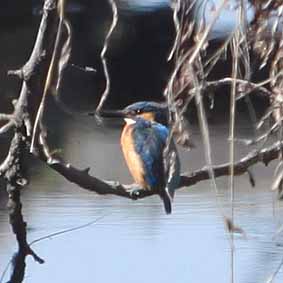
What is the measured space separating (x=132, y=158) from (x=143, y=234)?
871 mm

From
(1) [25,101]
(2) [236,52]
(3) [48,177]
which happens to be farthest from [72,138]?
(2) [236,52]

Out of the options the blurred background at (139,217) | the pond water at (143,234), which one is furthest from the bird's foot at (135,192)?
the pond water at (143,234)

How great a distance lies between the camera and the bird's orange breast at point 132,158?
2229 mm

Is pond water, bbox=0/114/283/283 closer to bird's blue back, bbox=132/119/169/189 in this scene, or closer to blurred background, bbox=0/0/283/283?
blurred background, bbox=0/0/283/283

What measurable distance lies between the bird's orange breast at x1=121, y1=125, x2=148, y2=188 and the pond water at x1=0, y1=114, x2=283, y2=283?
21 centimetres

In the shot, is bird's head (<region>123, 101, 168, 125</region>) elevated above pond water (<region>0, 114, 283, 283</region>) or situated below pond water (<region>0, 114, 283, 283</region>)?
above

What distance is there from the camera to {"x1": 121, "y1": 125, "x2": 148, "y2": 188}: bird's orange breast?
87.7 inches

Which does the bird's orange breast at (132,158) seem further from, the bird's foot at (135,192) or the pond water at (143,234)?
the pond water at (143,234)

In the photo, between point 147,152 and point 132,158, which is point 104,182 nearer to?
point 147,152

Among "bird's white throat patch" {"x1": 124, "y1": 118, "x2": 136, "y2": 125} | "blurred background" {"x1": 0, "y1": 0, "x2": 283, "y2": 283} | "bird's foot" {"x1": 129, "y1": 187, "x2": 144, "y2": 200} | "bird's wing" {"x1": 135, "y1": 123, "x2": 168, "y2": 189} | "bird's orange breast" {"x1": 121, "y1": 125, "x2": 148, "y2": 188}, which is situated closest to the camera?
"bird's foot" {"x1": 129, "y1": 187, "x2": 144, "y2": 200}

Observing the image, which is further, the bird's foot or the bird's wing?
the bird's wing

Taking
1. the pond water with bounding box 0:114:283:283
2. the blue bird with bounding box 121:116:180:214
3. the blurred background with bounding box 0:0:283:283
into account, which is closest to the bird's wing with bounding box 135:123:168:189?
the blue bird with bounding box 121:116:180:214

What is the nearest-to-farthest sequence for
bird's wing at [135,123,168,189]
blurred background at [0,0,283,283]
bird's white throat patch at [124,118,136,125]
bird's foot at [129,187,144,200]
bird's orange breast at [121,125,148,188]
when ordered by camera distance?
1. bird's foot at [129,187,144,200]
2. bird's wing at [135,123,168,189]
3. bird's orange breast at [121,125,148,188]
4. bird's white throat patch at [124,118,136,125]
5. blurred background at [0,0,283,283]

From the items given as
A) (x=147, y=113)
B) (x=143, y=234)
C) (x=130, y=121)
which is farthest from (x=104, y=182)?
(x=143, y=234)
